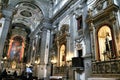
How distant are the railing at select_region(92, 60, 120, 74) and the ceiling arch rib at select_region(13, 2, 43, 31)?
14292 millimetres

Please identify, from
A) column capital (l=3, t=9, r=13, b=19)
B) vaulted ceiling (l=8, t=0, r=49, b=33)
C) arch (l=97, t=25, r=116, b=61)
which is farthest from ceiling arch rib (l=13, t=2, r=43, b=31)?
arch (l=97, t=25, r=116, b=61)

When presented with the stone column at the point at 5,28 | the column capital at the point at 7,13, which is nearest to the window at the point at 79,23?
the stone column at the point at 5,28

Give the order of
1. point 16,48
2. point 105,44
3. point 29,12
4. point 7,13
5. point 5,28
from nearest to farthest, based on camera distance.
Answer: point 105,44 → point 5,28 → point 7,13 → point 29,12 → point 16,48

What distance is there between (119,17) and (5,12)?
12.3 m

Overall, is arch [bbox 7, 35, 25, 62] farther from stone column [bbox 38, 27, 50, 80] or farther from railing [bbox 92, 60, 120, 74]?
railing [bbox 92, 60, 120, 74]

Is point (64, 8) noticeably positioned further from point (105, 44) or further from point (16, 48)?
point (16, 48)

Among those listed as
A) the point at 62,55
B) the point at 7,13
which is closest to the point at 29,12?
the point at 7,13

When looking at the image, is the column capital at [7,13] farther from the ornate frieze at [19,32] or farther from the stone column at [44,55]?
the ornate frieze at [19,32]

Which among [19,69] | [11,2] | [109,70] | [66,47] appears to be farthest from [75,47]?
[19,69]

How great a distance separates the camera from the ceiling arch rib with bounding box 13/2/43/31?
2111 centimetres

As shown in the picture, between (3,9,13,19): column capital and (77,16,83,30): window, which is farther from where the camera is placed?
(3,9,13,19): column capital

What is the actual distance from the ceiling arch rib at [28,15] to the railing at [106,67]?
14.3 metres

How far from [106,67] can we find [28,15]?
65.5 ft

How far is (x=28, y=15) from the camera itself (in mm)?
24609
